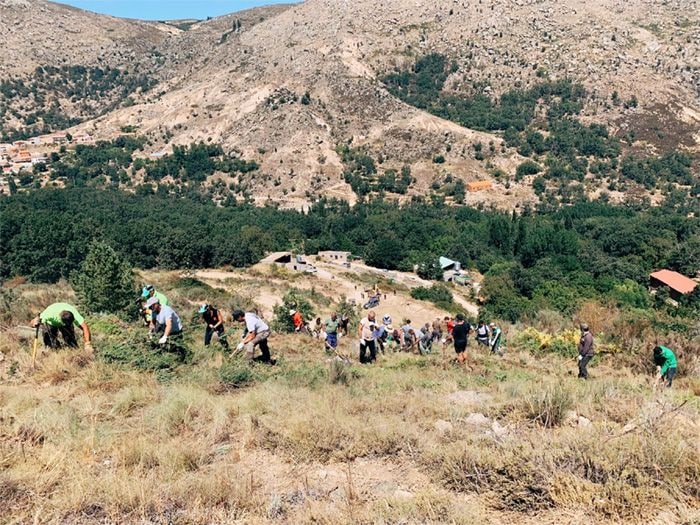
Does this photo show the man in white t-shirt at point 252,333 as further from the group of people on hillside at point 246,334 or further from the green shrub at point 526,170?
the green shrub at point 526,170

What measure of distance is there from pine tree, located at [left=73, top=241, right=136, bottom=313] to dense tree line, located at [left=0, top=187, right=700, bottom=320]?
2455 cm

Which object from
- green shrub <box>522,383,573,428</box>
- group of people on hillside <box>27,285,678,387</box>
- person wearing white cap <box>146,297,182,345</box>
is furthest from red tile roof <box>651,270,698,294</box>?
person wearing white cap <box>146,297,182,345</box>

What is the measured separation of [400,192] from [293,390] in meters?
83.6

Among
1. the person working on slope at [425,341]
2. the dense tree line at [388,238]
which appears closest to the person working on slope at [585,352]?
the person working on slope at [425,341]

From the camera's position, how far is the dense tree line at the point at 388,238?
1667 inches

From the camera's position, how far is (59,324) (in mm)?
7121

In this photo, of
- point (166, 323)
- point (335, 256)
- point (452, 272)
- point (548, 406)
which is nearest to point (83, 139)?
point (335, 256)

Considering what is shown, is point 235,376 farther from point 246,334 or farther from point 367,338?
point 367,338

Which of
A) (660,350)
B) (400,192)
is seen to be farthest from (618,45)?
(660,350)

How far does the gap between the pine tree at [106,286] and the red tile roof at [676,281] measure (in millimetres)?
48574

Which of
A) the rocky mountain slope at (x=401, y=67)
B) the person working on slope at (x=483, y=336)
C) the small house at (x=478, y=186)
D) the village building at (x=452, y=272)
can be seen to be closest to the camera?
the person working on slope at (x=483, y=336)

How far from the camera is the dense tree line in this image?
42344 millimetres

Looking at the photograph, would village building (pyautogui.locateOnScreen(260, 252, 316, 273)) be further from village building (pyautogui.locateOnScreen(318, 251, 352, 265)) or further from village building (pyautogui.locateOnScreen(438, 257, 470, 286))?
village building (pyautogui.locateOnScreen(438, 257, 470, 286))

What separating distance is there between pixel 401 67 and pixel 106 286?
12107cm
